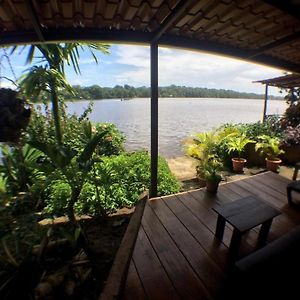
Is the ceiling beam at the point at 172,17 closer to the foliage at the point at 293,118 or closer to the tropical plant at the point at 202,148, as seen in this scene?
the tropical plant at the point at 202,148

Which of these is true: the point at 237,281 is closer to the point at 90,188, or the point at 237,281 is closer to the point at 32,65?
the point at 90,188

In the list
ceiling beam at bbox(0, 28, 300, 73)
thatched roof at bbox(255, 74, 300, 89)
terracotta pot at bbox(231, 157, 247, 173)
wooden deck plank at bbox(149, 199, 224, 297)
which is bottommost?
terracotta pot at bbox(231, 157, 247, 173)

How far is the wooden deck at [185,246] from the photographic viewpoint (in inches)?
78.0

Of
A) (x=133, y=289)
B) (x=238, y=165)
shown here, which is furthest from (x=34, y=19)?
(x=238, y=165)

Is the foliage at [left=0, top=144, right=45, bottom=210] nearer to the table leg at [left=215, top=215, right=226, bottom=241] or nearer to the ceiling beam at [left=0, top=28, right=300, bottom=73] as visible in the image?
the ceiling beam at [left=0, top=28, right=300, bottom=73]

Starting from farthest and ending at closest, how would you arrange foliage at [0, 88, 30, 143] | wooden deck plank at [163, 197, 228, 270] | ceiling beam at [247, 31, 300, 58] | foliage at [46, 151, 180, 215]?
foliage at [46, 151, 180, 215] → ceiling beam at [247, 31, 300, 58] → wooden deck plank at [163, 197, 228, 270] → foliage at [0, 88, 30, 143]

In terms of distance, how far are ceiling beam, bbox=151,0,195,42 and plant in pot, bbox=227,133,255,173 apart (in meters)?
4.60

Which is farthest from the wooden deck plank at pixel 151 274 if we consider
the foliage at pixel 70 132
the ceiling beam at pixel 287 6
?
the foliage at pixel 70 132

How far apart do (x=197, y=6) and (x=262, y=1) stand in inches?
26.0

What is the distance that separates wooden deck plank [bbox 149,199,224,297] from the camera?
207cm

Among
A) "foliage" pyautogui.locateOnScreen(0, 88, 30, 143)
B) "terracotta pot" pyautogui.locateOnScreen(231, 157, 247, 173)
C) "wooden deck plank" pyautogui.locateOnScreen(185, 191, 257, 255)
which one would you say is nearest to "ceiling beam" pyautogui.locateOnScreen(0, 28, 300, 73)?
"foliage" pyautogui.locateOnScreen(0, 88, 30, 143)

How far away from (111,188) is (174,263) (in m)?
2.25

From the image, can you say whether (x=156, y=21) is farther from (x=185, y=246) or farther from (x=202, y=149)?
(x=202, y=149)

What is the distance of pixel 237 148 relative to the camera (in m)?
6.37
